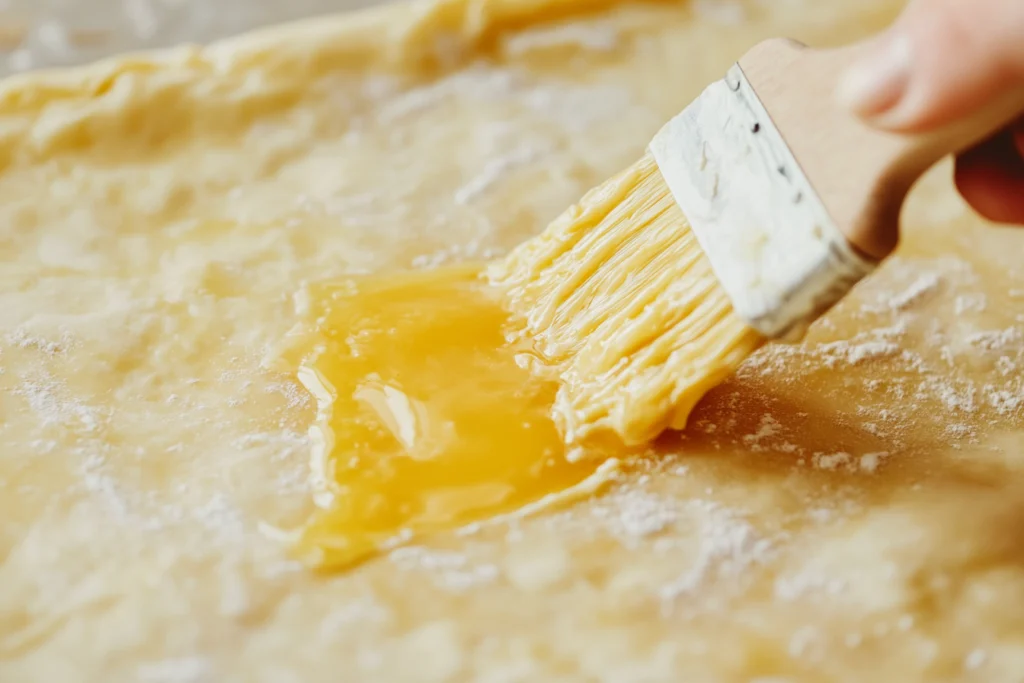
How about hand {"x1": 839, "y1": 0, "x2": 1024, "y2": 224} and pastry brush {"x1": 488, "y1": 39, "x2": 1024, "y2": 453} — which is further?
pastry brush {"x1": 488, "y1": 39, "x2": 1024, "y2": 453}

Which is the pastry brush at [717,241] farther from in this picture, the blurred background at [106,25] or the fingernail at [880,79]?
the blurred background at [106,25]

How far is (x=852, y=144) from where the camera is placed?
1.20 metres

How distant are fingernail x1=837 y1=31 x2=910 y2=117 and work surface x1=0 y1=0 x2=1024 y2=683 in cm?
51

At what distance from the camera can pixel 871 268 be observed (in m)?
1.19

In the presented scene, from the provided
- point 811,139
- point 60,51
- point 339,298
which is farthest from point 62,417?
point 60,51

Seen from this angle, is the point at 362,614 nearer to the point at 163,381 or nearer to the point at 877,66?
the point at 163,381

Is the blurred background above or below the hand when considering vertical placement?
above

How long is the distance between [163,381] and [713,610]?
824 millimetres

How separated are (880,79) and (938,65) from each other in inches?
2.2

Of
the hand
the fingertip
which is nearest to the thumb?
the hand

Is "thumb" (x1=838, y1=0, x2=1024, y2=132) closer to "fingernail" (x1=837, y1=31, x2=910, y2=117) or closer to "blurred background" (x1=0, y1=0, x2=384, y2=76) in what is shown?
"fingernail" (x1=837, y1=31, x2=910, y2=117)

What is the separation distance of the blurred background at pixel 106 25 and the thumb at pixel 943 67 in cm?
182

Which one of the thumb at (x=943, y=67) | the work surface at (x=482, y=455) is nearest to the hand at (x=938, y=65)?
the thumb at (x=943, y=67)

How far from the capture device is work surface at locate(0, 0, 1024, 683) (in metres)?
1.23
